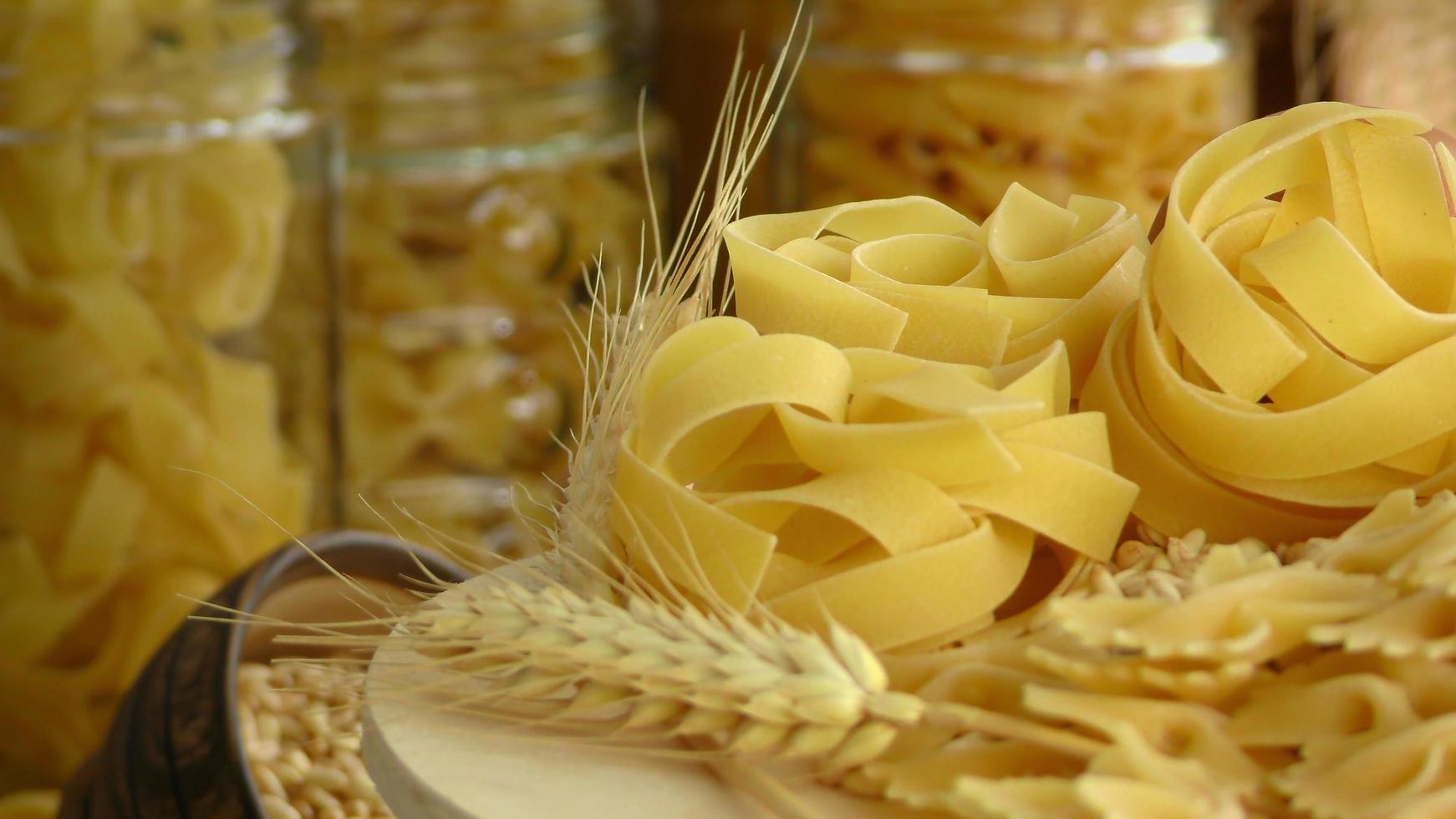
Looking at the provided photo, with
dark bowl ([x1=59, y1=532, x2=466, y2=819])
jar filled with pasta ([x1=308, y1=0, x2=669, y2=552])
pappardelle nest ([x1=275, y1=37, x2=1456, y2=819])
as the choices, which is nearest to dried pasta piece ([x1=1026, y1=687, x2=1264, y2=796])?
pappardelle nest ([x1=275, y1=37, x2=1456, y2=819])

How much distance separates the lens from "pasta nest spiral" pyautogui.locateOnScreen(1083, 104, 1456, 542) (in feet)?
1.28

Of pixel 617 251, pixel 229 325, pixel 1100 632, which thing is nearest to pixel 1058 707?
pixel 1100 632

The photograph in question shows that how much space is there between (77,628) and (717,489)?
0.76m

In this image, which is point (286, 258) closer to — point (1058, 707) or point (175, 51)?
point (175, 51)

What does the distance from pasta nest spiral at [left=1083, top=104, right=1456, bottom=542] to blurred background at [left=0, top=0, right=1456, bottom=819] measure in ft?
1.19

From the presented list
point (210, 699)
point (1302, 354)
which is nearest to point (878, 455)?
point (1302, 354)

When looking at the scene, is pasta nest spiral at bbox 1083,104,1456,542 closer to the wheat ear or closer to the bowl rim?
the wheat ear

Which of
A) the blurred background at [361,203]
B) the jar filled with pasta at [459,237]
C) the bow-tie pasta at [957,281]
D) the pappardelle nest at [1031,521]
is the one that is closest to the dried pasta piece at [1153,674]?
the pappardelle nest at [1031,521]

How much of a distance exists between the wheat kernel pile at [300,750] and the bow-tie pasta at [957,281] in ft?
Answer: 0.80

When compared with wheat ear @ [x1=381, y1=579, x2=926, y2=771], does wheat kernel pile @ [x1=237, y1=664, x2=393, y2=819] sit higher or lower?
lower

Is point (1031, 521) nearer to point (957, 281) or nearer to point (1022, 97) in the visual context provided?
point (957, 281)

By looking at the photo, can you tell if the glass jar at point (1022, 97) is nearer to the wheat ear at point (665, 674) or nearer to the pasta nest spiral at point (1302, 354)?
the pasta nest spiral at point (1302, 354)

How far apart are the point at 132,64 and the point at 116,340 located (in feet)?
0.62

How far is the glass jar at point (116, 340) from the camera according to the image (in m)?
1.01
